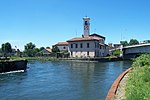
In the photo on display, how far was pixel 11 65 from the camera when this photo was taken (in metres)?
44.0

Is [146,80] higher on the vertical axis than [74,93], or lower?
higher

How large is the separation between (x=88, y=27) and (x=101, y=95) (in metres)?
81.5

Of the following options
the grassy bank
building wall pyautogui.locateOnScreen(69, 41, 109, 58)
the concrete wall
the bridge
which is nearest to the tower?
building wall pyautogui.locateOnScreen(69, 41, 109, 58)

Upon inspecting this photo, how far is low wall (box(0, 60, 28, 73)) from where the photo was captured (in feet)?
139

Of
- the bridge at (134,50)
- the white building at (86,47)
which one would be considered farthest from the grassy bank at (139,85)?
the white building at (86,47)

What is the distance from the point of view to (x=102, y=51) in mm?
92250

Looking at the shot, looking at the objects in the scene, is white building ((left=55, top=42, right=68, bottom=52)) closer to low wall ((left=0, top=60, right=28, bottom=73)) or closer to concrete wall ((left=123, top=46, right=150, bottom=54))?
concrete wall ((left=123, top=46, right=150, bottom=54))

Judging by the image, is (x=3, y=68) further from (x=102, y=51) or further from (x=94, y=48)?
(x=102, y=51)

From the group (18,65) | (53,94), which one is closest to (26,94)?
(53,94)

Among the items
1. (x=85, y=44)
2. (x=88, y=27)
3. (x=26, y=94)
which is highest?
(x=88, y=27)

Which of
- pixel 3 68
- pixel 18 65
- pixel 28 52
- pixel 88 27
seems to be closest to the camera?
pixel 3 68

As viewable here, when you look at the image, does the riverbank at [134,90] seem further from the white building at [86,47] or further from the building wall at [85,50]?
the building wall at [85,50]

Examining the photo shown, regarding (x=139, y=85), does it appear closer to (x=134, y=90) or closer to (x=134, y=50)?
(x=134, y=90)

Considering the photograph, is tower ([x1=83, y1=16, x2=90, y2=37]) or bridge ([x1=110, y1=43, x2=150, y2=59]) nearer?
bridge ([x1=110, y1=43, x2=150, y2=59])
